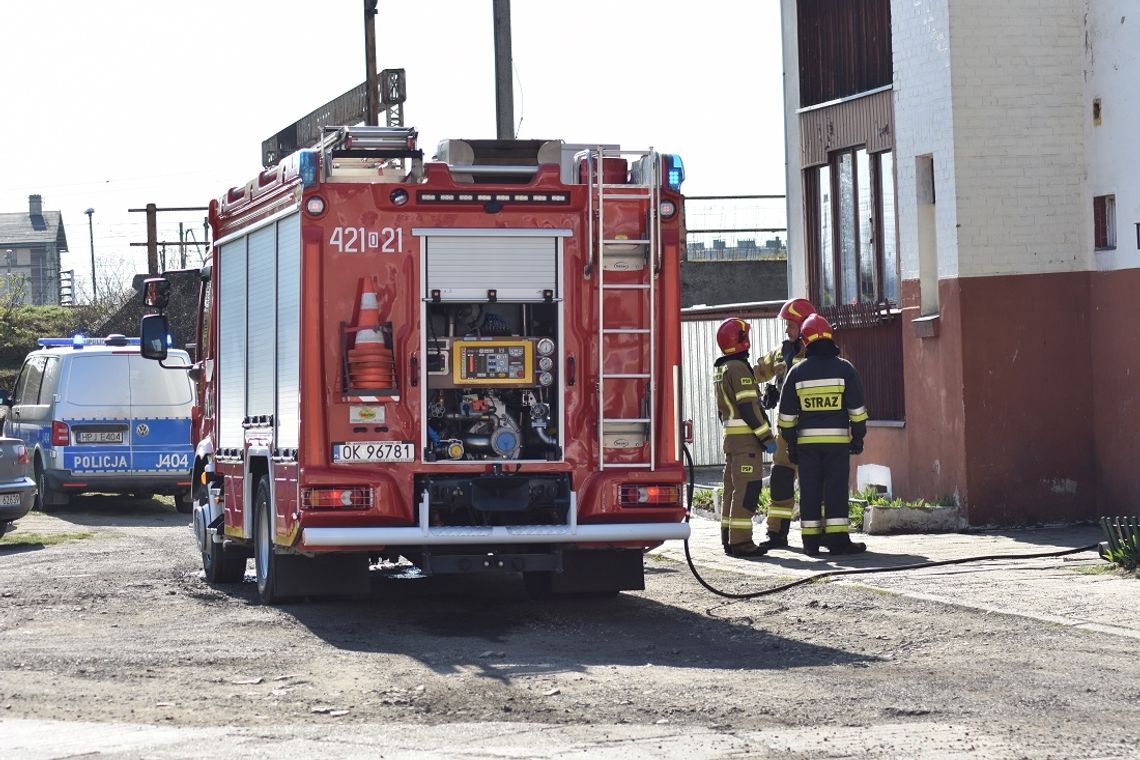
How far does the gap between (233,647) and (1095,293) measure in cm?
880

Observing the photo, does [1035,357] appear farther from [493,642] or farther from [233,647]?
[233,647]

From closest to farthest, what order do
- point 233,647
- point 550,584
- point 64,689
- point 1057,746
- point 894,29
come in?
1. point 1057,746
2. point 64,689
3. point 233,647
4. point 550,584
5. point 894,29

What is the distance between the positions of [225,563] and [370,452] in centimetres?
318

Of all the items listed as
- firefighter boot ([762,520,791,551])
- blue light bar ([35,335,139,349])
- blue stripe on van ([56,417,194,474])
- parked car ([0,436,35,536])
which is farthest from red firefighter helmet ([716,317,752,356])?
blue light bar ([35,335,139,349])

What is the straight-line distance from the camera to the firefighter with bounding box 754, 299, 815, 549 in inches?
574

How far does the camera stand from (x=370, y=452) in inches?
431

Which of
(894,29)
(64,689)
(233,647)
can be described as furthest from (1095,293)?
(64,689)

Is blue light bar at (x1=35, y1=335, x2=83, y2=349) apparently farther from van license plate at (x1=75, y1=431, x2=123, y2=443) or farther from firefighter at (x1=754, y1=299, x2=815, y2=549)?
firefighter at (x1=754, y1=299, x2=815, y2=549)

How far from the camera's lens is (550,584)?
40.2 feet

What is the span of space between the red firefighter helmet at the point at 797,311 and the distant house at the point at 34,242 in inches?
3110

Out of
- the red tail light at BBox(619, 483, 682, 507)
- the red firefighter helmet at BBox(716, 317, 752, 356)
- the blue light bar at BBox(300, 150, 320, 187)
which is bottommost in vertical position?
the red tail light at BBox(619, 483, 682, 507)

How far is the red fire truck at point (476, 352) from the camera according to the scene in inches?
430

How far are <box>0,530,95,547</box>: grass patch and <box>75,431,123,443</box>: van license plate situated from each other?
8.13ft

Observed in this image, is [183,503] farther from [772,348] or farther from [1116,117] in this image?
[1116,117]
